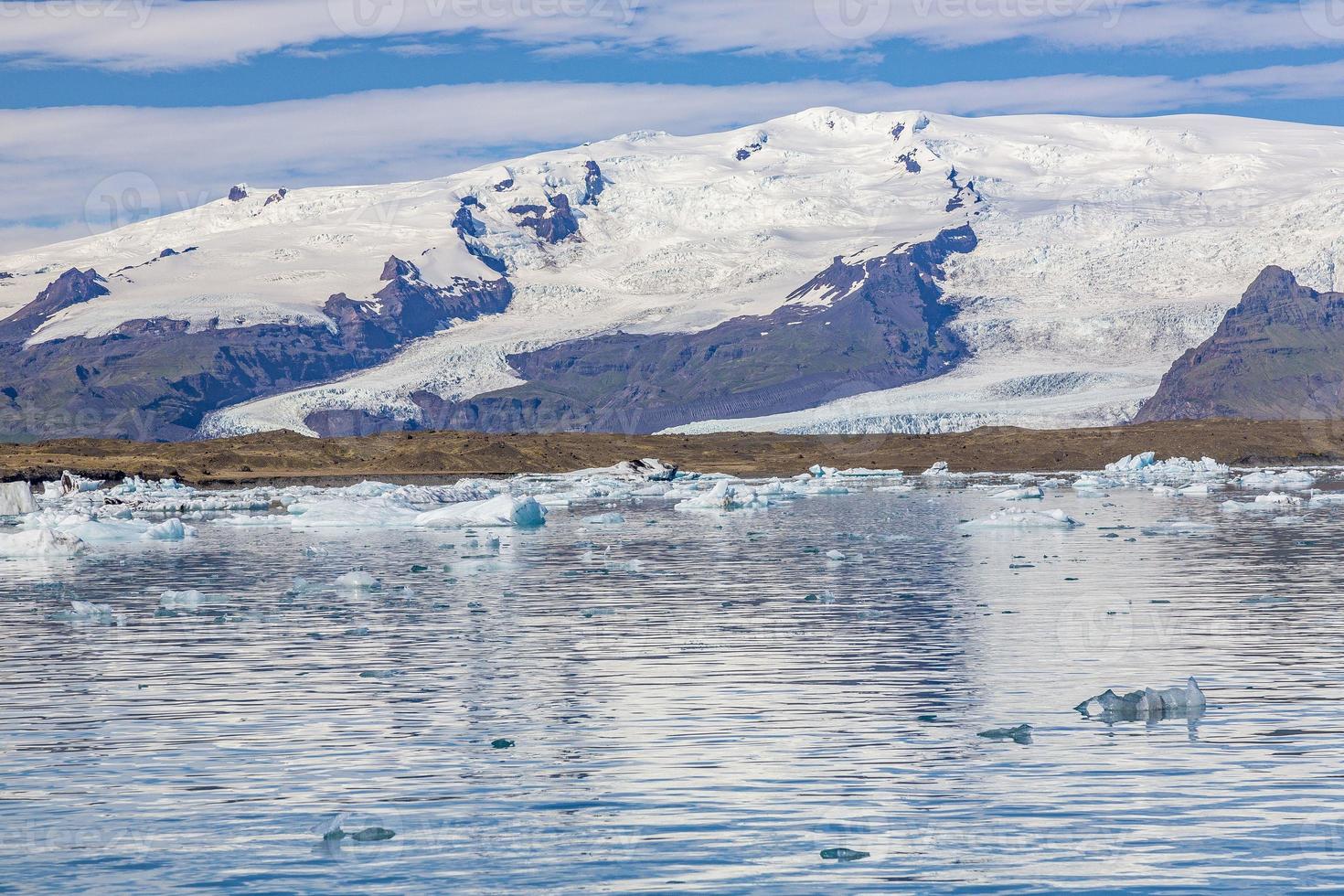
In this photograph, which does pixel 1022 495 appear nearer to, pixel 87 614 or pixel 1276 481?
pixel 1276 481

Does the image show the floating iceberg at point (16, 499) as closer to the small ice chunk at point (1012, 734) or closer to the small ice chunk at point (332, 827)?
the small ice chunk at point (332, 827)

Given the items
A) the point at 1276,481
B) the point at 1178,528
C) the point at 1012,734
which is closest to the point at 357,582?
the point at 1012,734

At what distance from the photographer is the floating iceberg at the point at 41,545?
44.2 metres

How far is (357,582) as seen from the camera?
110 feet

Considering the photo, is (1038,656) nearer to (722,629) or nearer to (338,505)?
(722,629)

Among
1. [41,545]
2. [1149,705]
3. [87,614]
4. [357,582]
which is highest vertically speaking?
[1149,705]

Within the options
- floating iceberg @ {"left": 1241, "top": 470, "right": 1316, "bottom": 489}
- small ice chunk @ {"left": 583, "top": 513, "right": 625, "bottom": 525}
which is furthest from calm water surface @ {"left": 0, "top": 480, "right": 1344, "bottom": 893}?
floating iceberg @ {"left": 1241, "top": 470, "right": 1316, "bottom": 489}

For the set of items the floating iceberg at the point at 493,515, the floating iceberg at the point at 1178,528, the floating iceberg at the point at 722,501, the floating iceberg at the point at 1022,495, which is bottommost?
the floating iceberg at the point at 1022,495

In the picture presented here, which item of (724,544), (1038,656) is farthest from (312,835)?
(724,544)

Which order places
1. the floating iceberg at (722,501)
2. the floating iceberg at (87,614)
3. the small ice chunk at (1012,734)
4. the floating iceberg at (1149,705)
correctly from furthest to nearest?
the floating iceberg at (722,501), the floating iceberg at (87,614), the floating iceberg at (1149,705), the small ice chunk at (1012,734)

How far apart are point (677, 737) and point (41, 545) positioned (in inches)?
1288

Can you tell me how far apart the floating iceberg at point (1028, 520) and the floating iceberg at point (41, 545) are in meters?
27.6

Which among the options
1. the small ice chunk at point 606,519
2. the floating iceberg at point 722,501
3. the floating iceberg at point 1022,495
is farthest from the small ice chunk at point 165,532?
the floating iceberg at point 1022,495

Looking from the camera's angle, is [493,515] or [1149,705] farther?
[493,515]
